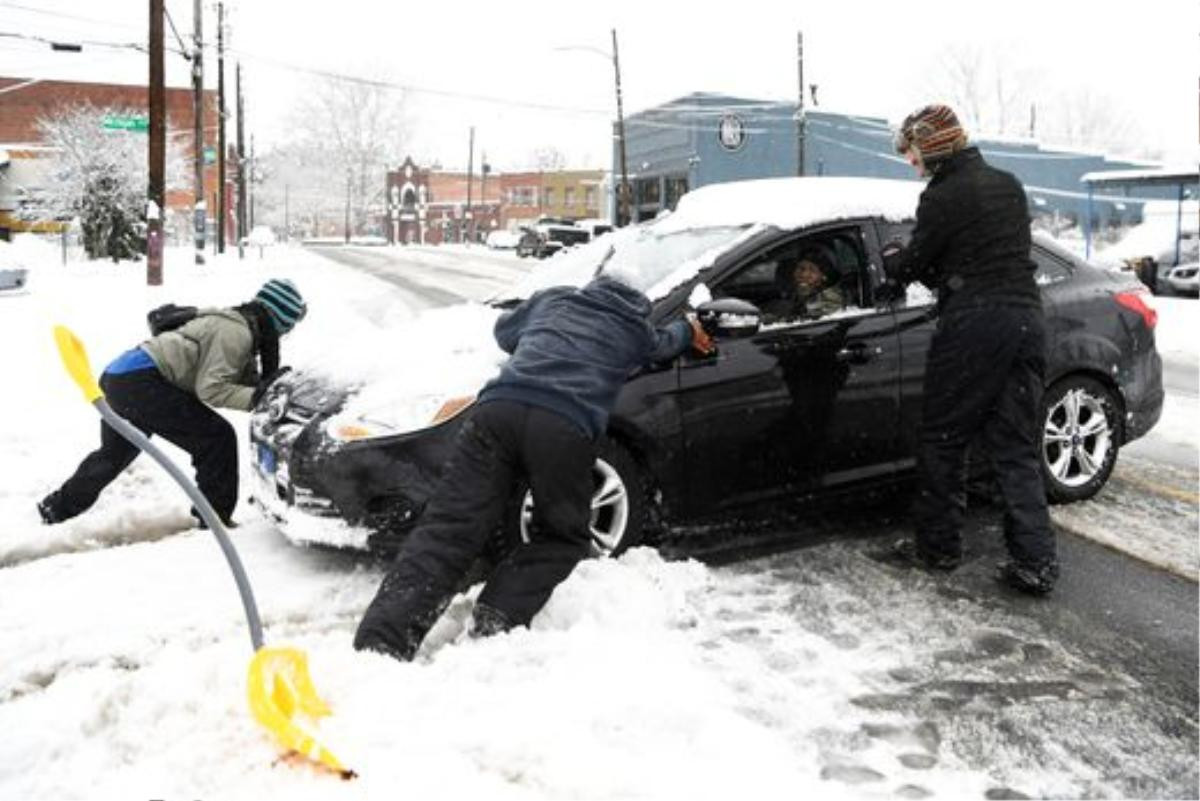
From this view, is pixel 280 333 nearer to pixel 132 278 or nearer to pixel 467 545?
pixel 467 545

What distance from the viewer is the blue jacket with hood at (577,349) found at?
3.37 meters

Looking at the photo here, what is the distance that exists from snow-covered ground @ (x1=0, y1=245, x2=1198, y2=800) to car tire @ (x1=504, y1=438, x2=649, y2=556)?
10cm

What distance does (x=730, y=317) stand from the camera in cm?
409

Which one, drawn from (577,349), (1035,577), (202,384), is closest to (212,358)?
(202,384)

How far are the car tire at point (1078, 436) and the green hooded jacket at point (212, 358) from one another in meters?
3.86

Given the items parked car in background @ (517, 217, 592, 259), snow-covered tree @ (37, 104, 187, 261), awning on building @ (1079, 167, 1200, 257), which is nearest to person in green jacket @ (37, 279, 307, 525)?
awning on building @ (1079, 167, 1200, 257)

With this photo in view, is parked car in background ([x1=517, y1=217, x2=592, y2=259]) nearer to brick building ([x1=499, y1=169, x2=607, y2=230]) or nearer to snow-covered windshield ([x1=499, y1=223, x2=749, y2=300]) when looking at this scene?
snow-covered windshield ([x1=499, y1=223, x2=749, y2=300])

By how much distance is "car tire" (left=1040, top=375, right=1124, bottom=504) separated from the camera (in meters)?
5.19

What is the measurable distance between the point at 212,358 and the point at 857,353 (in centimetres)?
295

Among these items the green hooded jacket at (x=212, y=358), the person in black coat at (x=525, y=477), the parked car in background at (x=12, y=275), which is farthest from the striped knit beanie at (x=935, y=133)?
the parked car in background at (x=12, y=275)

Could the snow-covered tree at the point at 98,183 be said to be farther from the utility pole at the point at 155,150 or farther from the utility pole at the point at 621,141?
the utility pole at the point at 621,141

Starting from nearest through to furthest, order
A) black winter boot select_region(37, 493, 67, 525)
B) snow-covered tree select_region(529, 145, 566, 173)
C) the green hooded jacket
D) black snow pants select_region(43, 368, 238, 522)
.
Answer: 1. the green hooded jacket
2. black snow pants select_region(43, 368, 238, 522)
3. black winter boot select_region(37, 493, 67, 525)
4. snow-covered tree select_region(529, 145, 566, 173)

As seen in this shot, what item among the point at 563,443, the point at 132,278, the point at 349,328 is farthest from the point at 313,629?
the point at 132,278

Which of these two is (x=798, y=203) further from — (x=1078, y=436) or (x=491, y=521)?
(x=491, y=521)
